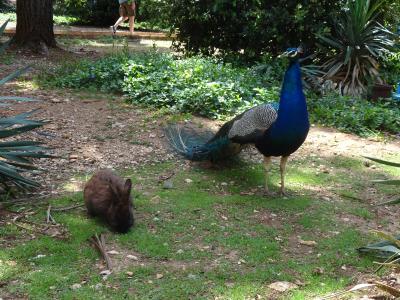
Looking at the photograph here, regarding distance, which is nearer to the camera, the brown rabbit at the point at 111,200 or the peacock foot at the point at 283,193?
the brown rabbit at the point at 111,200


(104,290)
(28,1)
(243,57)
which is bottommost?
(104,290)

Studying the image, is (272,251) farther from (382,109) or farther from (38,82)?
(38,82)

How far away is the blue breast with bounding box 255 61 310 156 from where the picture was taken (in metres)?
5.55

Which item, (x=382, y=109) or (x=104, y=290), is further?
(x=382, y=109)

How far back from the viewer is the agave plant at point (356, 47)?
35.4ft

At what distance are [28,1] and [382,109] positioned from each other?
6.93 meters

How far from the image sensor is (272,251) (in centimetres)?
465

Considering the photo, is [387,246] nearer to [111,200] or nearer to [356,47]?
[111,200]

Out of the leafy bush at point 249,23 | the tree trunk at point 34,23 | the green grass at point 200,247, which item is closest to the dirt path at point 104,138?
the green grass at point 200,247

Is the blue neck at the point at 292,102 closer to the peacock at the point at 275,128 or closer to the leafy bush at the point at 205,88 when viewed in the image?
the peacock at the point at 275,128

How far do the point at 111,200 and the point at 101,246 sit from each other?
1.63ft

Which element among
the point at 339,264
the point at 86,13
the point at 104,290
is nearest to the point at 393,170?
the point at 339,264

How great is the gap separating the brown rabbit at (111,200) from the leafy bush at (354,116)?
4.59 meters

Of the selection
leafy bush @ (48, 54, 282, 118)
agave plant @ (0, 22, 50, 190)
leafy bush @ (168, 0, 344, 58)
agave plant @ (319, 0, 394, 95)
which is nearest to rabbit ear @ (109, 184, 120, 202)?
agave plant @ (0, 22, 50, 190)
